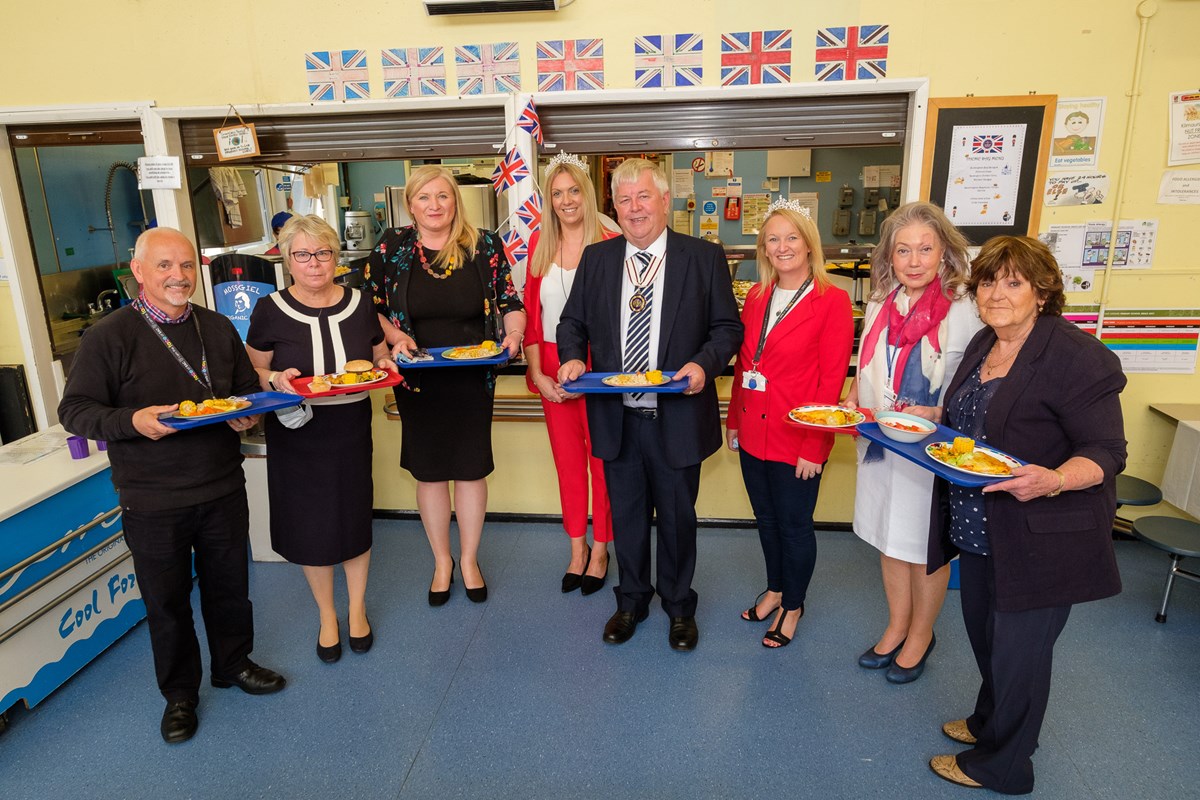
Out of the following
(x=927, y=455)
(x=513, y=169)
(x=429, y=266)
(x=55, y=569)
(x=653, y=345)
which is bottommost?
(x=55, y=569)

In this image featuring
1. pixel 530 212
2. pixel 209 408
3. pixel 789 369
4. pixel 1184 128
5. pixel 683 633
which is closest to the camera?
pixel 209 408

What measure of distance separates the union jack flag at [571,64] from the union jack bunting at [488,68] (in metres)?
0.13

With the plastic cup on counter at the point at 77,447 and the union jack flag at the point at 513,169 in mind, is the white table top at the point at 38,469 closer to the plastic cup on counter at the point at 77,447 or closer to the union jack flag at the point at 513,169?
the plastic cup on counter at the point at 77,447

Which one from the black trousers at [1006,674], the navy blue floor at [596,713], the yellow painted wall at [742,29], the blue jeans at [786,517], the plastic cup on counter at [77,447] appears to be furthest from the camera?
the yellow painted wall at [742,29]

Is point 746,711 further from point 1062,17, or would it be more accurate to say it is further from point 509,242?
point 1062,17

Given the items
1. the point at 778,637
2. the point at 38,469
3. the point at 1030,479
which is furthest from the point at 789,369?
the point at 38,469

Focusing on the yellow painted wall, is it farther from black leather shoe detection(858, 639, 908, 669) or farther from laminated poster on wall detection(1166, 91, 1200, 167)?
black leather shoe detection(858, 639, 908, 669)

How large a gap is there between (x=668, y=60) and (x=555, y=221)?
41.1 inches

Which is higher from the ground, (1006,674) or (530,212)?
(530,212)

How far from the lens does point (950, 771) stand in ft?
7.34

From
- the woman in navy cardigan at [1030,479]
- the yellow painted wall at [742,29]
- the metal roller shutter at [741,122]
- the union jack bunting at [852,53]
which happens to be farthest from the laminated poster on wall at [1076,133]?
the woman in navy cardigan at [1030,479]

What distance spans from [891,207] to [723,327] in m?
5.87

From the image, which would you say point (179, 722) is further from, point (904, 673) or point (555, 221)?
point (904, 673)

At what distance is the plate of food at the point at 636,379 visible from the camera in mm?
2496
